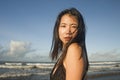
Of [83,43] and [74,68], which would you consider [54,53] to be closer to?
[83,43]

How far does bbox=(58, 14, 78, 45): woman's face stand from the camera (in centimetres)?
261

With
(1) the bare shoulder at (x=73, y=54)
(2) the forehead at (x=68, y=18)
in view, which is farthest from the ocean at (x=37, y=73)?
(1) the bare shoulder at (x=73, y=54)

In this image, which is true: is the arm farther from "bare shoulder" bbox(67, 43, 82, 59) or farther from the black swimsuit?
the black swimsuit

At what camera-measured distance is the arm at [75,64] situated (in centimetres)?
222

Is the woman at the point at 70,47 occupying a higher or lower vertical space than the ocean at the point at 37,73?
higher

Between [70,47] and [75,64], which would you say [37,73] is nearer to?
[70,47]

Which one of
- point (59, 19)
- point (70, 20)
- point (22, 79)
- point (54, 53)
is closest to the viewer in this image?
point (70, 20)

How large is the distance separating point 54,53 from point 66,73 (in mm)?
818

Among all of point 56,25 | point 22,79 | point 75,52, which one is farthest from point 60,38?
point 22,79

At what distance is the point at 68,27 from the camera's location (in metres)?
2.62

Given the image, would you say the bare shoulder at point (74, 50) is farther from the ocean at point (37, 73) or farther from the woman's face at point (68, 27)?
the ocean at point (37, 73)

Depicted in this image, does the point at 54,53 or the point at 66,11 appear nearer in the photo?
the point at 66,11

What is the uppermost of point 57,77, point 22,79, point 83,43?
point 83,43

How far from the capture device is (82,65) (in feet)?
7.35
